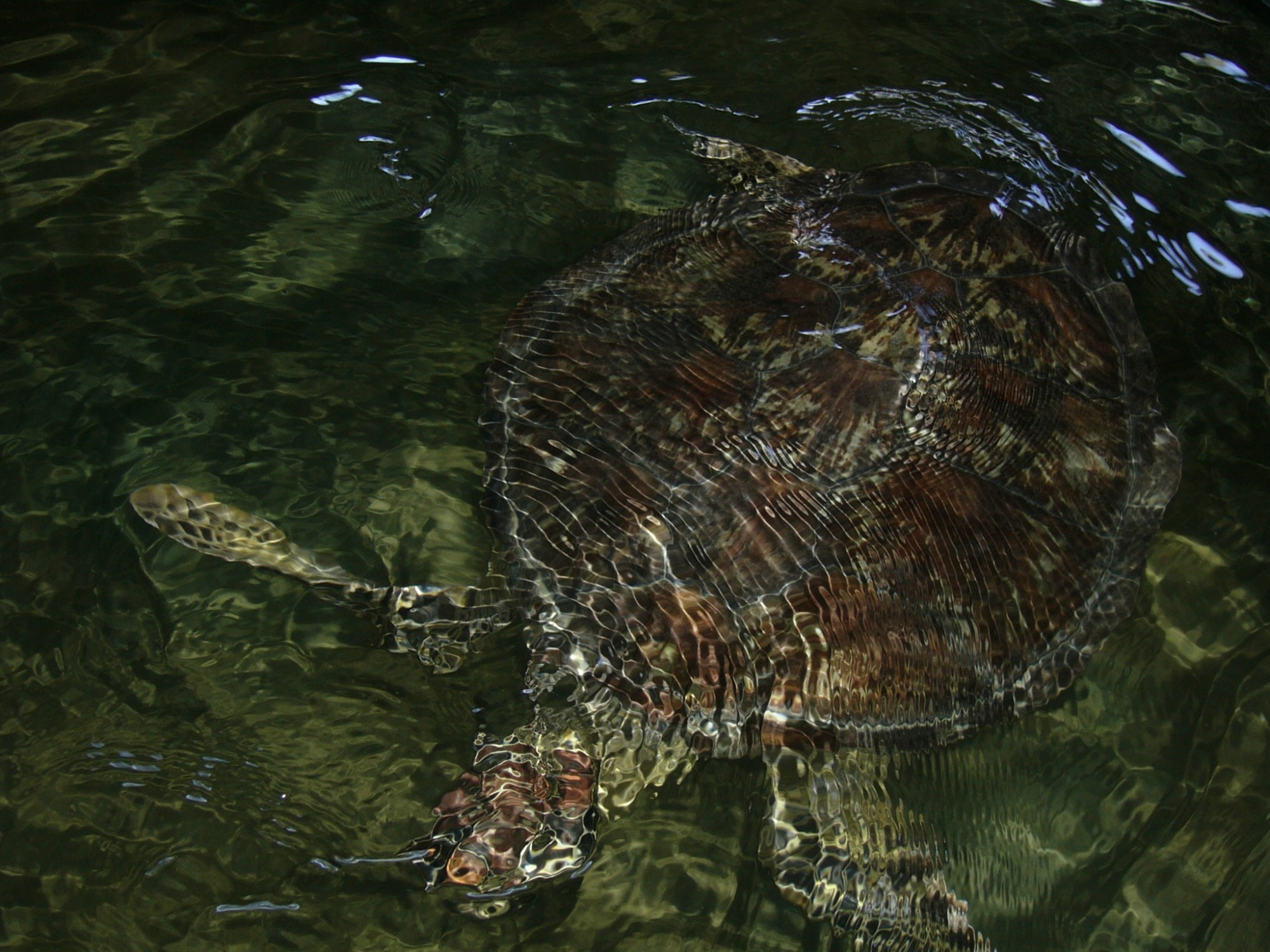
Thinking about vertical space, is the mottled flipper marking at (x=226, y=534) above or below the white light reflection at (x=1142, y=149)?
below

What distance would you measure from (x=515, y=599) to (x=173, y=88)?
7.98 ft

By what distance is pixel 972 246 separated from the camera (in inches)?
98.5

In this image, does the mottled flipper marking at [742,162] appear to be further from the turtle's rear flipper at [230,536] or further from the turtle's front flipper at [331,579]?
the turtle's rear flipper at [230,536]

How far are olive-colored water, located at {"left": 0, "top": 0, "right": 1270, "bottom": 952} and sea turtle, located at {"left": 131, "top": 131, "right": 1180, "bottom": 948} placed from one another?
0.11 meters

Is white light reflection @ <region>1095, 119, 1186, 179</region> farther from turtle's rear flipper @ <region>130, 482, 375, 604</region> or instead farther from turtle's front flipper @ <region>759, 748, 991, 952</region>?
turtle's rear flipper @ <region>130, 482, 375, 604</region>

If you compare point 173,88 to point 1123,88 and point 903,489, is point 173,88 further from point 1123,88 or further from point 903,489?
A: point 1123,88

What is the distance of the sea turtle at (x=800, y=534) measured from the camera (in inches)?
78.7

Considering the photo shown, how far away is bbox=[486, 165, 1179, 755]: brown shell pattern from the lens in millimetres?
2002

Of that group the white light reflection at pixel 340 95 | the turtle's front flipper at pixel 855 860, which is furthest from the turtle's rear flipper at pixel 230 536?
the white light reflection at pixel 340 95

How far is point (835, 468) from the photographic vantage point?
2125 millimetres

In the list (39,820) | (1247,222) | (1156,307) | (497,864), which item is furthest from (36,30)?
(1247,222)

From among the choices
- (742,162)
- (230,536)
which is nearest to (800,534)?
(230,536)

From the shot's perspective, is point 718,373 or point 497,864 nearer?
point 497,864

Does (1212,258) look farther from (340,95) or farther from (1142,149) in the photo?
(340,95)
